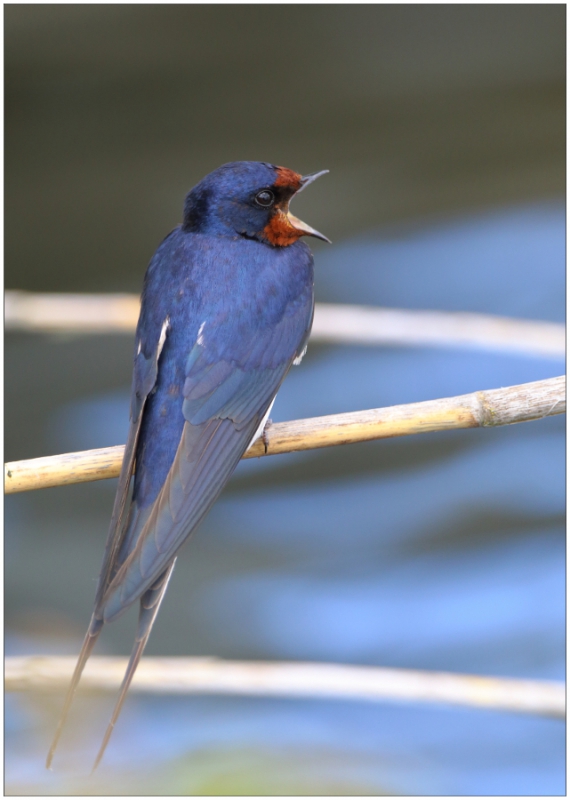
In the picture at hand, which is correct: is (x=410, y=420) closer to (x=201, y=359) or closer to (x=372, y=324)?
(x=201, y=359)

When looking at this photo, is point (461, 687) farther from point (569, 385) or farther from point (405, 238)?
point (405, 238)

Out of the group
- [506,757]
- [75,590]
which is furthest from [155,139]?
[506,757]

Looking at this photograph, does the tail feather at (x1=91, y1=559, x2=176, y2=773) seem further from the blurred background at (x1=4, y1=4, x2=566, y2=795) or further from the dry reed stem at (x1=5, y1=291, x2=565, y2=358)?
the blurred background at (x1=4, y1=4, x2=566, y2=795)

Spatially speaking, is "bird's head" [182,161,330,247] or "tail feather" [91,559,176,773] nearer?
"tail feather" [91,559,176,773]

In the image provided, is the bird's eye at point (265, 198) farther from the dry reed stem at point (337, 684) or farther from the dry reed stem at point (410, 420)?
the dry reed stem at point (337, 684)

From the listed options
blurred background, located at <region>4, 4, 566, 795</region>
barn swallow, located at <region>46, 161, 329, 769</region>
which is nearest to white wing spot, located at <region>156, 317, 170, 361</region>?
barn swallow, located at <region>46, 161, 329, 769</region>

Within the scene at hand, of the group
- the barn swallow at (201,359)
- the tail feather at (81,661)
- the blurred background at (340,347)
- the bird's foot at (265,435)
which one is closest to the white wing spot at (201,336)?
the barn swallow at (201,359)

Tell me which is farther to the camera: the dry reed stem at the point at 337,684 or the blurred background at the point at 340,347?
the blurred background at the point at 340,347

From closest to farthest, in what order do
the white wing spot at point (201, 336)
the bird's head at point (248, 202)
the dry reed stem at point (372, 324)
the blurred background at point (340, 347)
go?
the white wing spot at point (201, 336) → the bird's head at point (248, 202) → the dry reed stem at point (372, 324) → the blurred background at point (340, 347)
